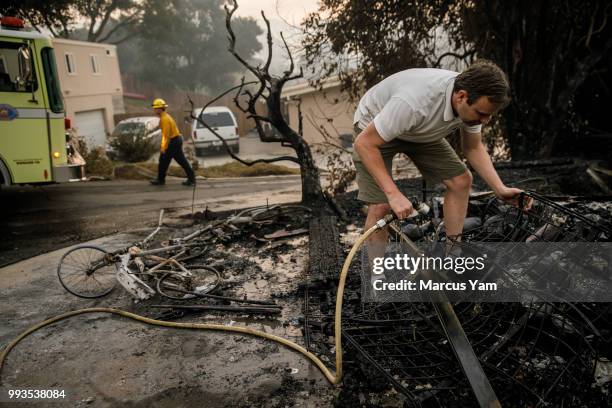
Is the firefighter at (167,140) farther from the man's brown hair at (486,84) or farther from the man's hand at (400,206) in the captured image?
the man's brown hair at (486,84)

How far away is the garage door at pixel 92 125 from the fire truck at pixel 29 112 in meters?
14.6

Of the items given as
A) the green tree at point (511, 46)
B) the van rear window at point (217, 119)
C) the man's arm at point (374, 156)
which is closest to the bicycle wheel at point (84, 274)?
the man's arm at point (374, 156)

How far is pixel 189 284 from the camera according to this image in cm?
378

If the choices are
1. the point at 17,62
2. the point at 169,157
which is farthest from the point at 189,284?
the point at 169,157

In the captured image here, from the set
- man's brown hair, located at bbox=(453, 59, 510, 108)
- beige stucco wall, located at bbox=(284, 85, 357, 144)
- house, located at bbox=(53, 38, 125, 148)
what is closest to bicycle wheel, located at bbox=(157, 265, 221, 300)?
man's brown hair, located at bbox=(453, 59, 510, 108)

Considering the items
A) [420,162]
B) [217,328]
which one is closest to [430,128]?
[420,162]

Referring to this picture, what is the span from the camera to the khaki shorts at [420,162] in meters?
3.00

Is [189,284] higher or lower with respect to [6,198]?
lower

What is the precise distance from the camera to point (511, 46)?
8.23 metres

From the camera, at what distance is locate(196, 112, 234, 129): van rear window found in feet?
56.3

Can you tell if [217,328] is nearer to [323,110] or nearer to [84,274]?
[84,274]

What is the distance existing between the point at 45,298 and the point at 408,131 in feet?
11.7

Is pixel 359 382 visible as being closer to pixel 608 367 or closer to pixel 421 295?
pixel 421 295

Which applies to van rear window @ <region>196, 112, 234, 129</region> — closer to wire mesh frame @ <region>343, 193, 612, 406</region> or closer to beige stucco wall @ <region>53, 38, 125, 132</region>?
beige stucco wall @ <region>53, 38, 125, 132</region>
